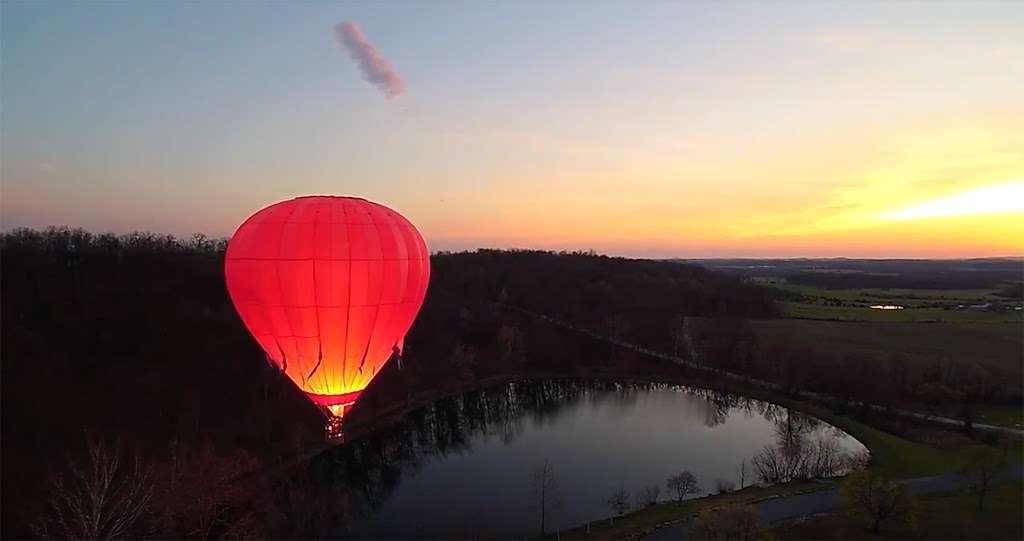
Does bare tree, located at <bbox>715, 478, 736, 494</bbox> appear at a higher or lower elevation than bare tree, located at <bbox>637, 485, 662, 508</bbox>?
lower

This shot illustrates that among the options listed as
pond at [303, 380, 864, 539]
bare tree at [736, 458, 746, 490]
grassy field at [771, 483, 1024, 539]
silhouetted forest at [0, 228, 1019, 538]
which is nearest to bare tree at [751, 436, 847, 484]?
pond at [303, 380, 864, 539]

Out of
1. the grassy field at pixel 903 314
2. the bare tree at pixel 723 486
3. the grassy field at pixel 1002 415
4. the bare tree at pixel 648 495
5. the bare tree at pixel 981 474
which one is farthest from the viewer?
the grassy field at pixel 903 314

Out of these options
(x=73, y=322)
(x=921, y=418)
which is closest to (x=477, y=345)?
(x=73, y=322)

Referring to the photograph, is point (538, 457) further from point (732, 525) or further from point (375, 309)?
point (375, 309)

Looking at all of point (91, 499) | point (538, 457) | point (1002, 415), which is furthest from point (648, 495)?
point (1002, 415)

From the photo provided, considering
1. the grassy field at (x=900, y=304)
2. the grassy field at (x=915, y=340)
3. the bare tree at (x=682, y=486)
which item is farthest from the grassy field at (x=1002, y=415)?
the grassy field at (x=900, y=304)

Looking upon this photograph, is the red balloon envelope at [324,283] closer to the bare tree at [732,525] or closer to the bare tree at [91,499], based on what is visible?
the bare tree at [91,499]

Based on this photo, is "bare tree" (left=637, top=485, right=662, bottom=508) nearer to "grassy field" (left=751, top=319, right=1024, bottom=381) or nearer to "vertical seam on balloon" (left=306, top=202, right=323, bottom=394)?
"vertical seam on balloon" (left=306, top=202, right=323, bottom=394)
